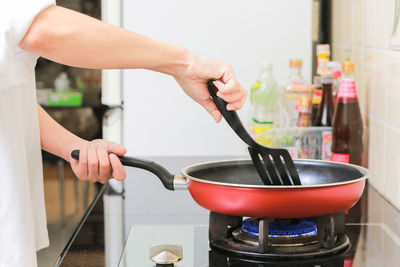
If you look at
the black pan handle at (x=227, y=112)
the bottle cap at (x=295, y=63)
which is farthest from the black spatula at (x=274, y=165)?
the bottle cap at (x=295, y=63)

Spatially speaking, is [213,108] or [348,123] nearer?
[213,108]

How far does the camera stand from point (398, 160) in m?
1.21

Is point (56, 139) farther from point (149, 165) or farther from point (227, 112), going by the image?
point (227, 112)

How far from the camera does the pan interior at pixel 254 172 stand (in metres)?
1.06

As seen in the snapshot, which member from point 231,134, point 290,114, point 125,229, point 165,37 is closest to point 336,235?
point 125,229

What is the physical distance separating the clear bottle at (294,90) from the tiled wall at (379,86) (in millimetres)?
144

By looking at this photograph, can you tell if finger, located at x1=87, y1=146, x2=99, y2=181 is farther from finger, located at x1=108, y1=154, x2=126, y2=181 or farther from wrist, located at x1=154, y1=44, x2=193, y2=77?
wrist, located at x1=154, y1=44, x2=193, y2=77

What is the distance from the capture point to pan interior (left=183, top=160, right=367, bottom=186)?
106 centimetres

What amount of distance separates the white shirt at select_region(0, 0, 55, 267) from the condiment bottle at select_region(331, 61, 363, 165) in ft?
2.23

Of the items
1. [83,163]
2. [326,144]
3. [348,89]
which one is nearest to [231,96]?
[83,163]

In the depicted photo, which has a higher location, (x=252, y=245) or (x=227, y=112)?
(x=227, y=112)

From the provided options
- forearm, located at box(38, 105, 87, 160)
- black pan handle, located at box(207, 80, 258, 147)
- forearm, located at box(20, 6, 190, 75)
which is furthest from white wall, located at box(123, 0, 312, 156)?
forearm, located at box(20, 6, 190, 75)

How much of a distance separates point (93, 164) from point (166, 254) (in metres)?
0.18

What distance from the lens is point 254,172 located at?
114 centimetres
